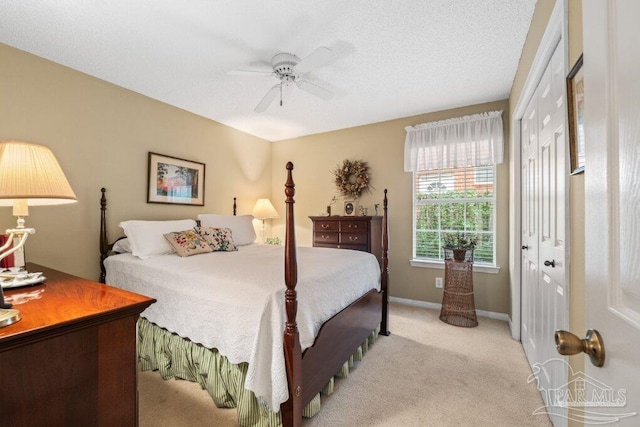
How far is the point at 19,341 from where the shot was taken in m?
0.82

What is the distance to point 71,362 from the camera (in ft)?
3.05

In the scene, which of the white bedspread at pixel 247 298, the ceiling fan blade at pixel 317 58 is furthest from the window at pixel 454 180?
the ceiling fan blade at pixel 317 58

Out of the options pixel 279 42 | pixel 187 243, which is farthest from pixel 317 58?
pixel 187 243

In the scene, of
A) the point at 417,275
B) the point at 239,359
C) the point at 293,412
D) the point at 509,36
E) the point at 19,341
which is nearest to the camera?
the point at 19,341

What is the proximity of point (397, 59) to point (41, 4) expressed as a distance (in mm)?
2564

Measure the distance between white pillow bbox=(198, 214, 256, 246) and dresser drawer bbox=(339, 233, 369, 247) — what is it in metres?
1.19

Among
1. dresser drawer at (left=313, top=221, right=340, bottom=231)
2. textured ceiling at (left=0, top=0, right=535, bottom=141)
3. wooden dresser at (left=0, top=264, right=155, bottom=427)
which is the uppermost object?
textured ceiling at (left=0, top=0, right=535, bottom=141)

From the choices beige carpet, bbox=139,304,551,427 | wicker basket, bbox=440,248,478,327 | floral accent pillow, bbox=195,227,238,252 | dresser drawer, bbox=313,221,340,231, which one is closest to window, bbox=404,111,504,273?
wicker basket, bbox=440,248,478,327

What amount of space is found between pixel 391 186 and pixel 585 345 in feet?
11.6

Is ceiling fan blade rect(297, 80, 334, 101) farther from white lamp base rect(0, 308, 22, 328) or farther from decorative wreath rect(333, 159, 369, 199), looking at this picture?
white lamp base rect(0, 308, 22, 328)

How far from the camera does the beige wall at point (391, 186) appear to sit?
132 inches

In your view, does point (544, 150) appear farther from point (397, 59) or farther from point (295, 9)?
point (295, 9)

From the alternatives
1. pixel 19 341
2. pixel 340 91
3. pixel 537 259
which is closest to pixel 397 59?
pixel 340 91

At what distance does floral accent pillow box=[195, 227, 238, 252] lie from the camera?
2994mm
